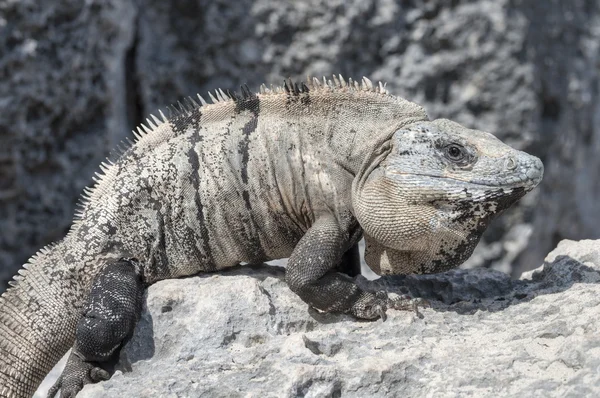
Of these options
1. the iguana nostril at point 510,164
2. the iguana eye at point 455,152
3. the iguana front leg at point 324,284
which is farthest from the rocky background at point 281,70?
the iguana nostril at point 510,164

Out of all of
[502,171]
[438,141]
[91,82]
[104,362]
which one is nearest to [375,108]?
[438,141]

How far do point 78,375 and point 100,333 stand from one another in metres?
0.19

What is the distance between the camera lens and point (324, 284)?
331 cm

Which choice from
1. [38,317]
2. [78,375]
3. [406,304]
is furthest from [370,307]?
[38,317]

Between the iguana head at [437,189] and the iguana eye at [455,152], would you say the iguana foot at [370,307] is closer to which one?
the iguana head at [437,189]

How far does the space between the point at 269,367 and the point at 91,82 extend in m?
3.44

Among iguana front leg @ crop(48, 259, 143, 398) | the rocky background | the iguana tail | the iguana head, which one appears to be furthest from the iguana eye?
the rocky background

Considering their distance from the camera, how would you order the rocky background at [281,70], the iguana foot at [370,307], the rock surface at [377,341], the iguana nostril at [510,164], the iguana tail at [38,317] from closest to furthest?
the rock surface at [377,341]
the iguana nostril at [510,164]
the iguana foot at [370,307]
the iguana tail at [38,317]
the rocky background at [281,70]

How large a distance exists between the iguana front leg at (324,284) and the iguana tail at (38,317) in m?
0.88

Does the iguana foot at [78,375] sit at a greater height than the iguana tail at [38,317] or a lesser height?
lesser

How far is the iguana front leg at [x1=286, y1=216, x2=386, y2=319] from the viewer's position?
330 cm

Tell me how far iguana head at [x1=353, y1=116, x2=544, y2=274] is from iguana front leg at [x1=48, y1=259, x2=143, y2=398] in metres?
0.98

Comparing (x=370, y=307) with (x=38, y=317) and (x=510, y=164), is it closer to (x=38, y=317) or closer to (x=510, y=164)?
(x=510, y=164)

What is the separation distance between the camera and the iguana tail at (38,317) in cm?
356
